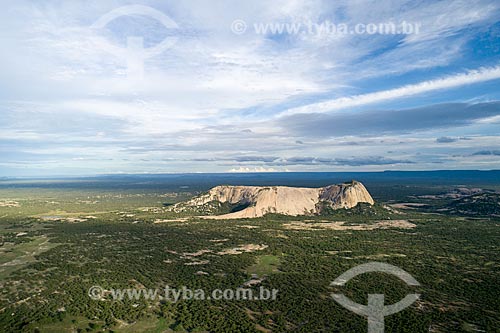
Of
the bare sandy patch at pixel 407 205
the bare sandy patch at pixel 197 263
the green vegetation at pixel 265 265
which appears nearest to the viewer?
the green vegetation at pixel 265 265

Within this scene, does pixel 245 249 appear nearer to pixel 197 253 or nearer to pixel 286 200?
pixel 197 253

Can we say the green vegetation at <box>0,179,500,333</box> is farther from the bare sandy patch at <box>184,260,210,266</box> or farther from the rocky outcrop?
the rocky outcrop

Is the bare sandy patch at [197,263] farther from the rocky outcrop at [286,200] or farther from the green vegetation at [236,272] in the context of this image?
the rocky outcrop at [286,200]

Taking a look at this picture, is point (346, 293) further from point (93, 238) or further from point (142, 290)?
point (93, 238)

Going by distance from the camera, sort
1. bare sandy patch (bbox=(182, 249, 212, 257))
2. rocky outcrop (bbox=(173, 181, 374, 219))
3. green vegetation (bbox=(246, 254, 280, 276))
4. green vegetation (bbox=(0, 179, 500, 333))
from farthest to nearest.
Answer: rocky outcrop (bbox=(173, 181, 374, 219)), bare sandy patch (bbox=(182, 249, 212, 257)), green vegetation (bbox=(246, 254, 280, 276)), green vegetation (bbox=(0, 179, 500, 333))

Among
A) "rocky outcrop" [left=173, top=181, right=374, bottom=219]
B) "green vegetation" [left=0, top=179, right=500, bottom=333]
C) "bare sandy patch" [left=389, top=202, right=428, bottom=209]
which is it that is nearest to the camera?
"green vegetation" [left=0, top=179, right=500, bottom=333]

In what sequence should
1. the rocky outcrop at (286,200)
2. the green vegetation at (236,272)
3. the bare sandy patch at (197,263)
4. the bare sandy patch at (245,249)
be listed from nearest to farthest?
the green vegetation at (236,272)
the bare sandy patch at (197,263)
the bare sandy patch at (245,249)
the rocky outcrop at (286,200)

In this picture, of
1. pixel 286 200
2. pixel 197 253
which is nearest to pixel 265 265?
pixel 197 253

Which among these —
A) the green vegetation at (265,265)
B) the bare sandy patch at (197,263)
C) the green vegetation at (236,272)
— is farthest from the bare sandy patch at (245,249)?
the bare sandy patch at (197,263)

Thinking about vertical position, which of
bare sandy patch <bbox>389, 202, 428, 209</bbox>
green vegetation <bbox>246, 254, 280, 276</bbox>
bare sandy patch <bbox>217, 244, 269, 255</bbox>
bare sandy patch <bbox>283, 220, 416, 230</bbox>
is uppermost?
bare sandy patch <bbox>389, 202, 428, 209</bbox>

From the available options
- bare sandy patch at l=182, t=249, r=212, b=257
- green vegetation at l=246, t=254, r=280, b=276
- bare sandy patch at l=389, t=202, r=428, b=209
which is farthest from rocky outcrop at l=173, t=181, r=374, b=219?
green vegetation at l=246, t=254, r=280, b=276
